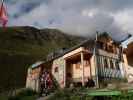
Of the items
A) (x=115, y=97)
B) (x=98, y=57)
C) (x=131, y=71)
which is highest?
(x=98, y=57)

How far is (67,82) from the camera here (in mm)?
22531

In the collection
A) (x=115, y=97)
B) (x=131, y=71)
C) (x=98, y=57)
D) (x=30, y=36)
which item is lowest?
(x=115, y=97)

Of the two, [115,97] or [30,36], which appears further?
[30,36]

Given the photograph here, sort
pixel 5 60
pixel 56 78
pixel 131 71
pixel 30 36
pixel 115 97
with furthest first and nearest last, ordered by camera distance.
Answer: pixel 30 36, pixel 5 60, pixel 56 78, pixel 131 71, pixel 115 97

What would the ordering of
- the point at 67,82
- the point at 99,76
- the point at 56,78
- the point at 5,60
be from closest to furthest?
the point at 99,76
the point at 67,82
the point at 56,78
the point at 5,60

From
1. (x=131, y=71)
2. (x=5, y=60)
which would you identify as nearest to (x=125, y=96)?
(x=131, y=71)

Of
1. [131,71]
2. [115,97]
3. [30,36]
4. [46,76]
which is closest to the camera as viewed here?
[115,97]

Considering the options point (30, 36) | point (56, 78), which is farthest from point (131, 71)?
point (30, 36)

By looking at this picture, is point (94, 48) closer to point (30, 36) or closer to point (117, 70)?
point (117, 70)

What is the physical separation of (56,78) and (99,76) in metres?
5.83

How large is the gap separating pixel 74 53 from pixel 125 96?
47.9 ft

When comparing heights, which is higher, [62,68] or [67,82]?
[62,68]

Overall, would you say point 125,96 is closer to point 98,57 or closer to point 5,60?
point 98,57

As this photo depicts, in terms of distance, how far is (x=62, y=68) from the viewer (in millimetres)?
23250
